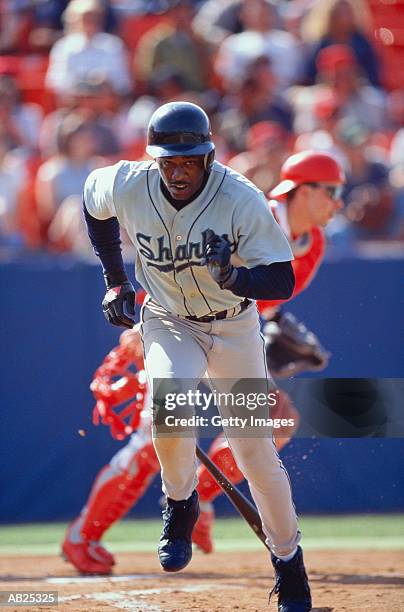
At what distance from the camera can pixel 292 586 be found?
4535 mm

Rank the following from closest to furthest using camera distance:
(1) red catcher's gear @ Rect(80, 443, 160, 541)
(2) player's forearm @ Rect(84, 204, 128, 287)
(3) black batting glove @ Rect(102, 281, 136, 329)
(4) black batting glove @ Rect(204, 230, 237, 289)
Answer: (4) black batting glove @ Rect(204, 230, 237, 289)
(3) black batting glove @ Rect(102, 281, 136, 329)
(2) player's forearm @ Rect(84, 204, 128, 287)
(1) red catcher's gear @ Rect(80, 443, 160, 541)

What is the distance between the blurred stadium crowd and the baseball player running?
359 cm

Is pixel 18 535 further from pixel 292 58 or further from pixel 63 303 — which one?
pixel 292 58

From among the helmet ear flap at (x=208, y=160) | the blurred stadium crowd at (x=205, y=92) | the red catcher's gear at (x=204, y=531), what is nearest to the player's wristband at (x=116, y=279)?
the helmet ear flap at (x=208, y=160)

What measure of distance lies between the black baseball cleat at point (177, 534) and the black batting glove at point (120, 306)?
30.8 inches

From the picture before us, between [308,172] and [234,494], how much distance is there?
1.69 m

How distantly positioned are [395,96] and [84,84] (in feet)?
10.3

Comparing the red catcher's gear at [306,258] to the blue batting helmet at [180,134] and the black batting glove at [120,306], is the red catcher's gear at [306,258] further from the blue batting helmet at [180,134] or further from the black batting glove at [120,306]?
the blue batting helmet at [180,134]

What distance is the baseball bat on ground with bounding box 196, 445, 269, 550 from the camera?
5.00 metres

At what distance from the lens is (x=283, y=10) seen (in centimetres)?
1142

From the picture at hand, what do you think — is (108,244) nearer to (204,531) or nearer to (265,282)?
(265,282)

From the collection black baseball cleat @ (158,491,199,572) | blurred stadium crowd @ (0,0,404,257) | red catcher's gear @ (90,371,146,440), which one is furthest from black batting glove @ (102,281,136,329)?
blurred stadium crowd @ (0,0,404,257)

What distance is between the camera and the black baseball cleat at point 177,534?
427 cm

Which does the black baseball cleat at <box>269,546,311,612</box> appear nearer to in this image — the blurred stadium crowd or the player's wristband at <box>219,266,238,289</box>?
the player's wristband at <box>219,266,238,289</box>
